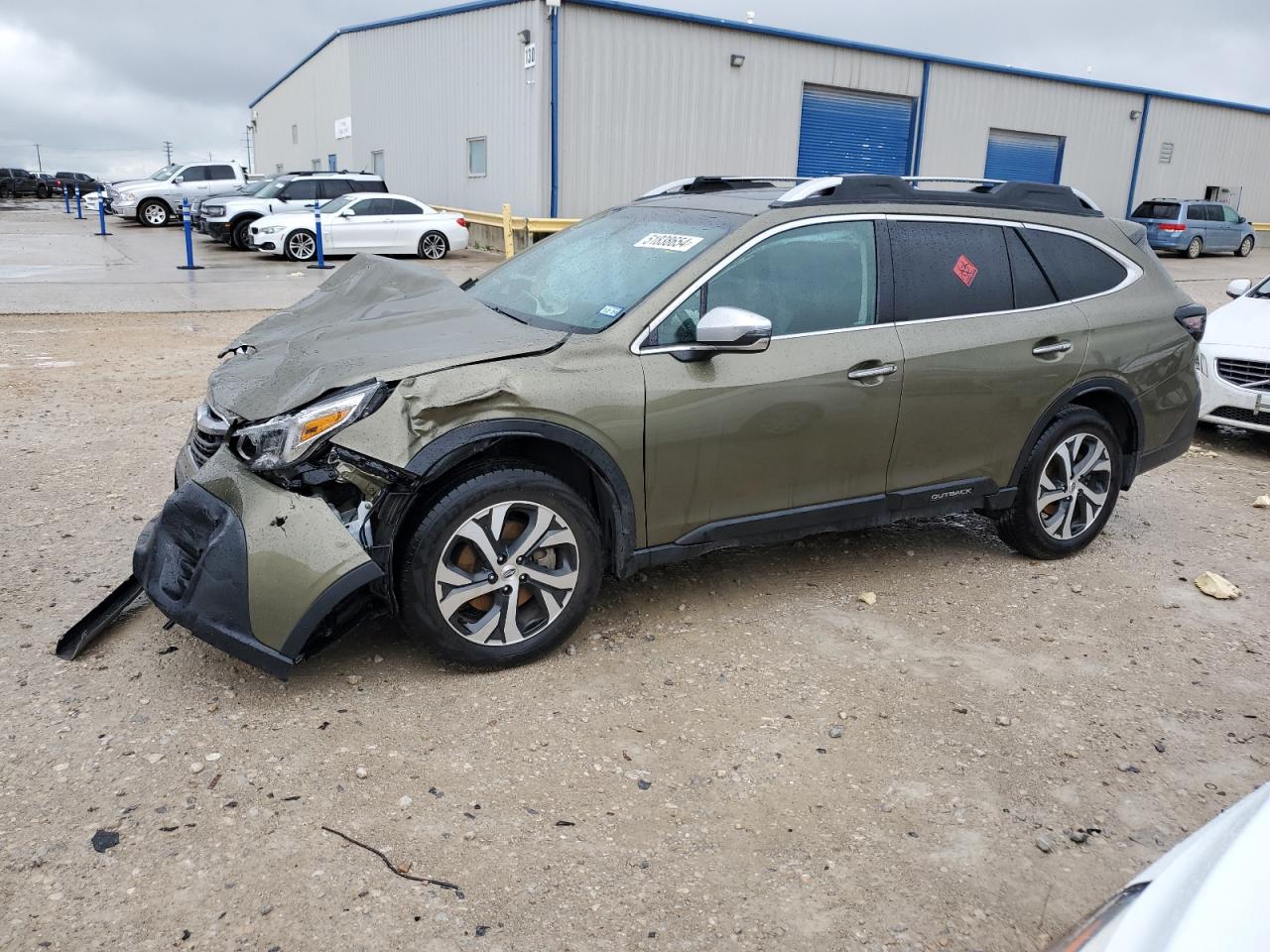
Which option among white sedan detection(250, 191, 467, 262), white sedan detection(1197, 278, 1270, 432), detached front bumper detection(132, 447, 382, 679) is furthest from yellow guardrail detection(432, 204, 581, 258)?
detached front bumper detection(132, 447, 382, 679)

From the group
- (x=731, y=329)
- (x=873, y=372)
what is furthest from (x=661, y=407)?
(x=873, y=372)

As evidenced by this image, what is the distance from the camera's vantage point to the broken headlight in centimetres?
340

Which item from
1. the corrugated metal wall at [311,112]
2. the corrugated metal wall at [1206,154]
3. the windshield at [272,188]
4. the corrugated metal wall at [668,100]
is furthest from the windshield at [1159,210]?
the corrugated metal wall at [311,112]

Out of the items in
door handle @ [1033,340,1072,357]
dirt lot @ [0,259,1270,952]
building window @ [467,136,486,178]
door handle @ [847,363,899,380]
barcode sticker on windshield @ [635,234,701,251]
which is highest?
building window @ [467,136,486,178]

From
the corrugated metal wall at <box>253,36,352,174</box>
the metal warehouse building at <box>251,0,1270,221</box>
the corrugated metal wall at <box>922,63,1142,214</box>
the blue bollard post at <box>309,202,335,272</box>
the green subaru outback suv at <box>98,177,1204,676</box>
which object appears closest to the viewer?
the green subaru outback suv at <box>98,177,1204,676</box>

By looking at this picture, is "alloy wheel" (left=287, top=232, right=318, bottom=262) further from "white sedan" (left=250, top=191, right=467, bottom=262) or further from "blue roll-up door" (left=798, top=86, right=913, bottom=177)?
"blue roll-up door" (left=798, top=86, right=913, bottom=177)

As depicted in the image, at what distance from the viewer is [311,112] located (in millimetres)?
39250

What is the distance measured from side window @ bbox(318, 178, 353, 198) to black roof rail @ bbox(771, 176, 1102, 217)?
20949 mm

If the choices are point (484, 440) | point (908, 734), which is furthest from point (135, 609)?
point (908, 734)

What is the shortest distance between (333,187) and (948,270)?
2150 cm

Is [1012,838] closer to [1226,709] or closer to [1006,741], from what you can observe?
[1006,741]

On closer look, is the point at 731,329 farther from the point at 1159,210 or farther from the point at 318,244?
the point at 1159,210

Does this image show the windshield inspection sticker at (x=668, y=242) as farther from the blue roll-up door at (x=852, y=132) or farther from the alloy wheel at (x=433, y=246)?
the blue roll-up door at (x=852, y=132)

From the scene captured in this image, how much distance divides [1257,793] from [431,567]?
2.49m
